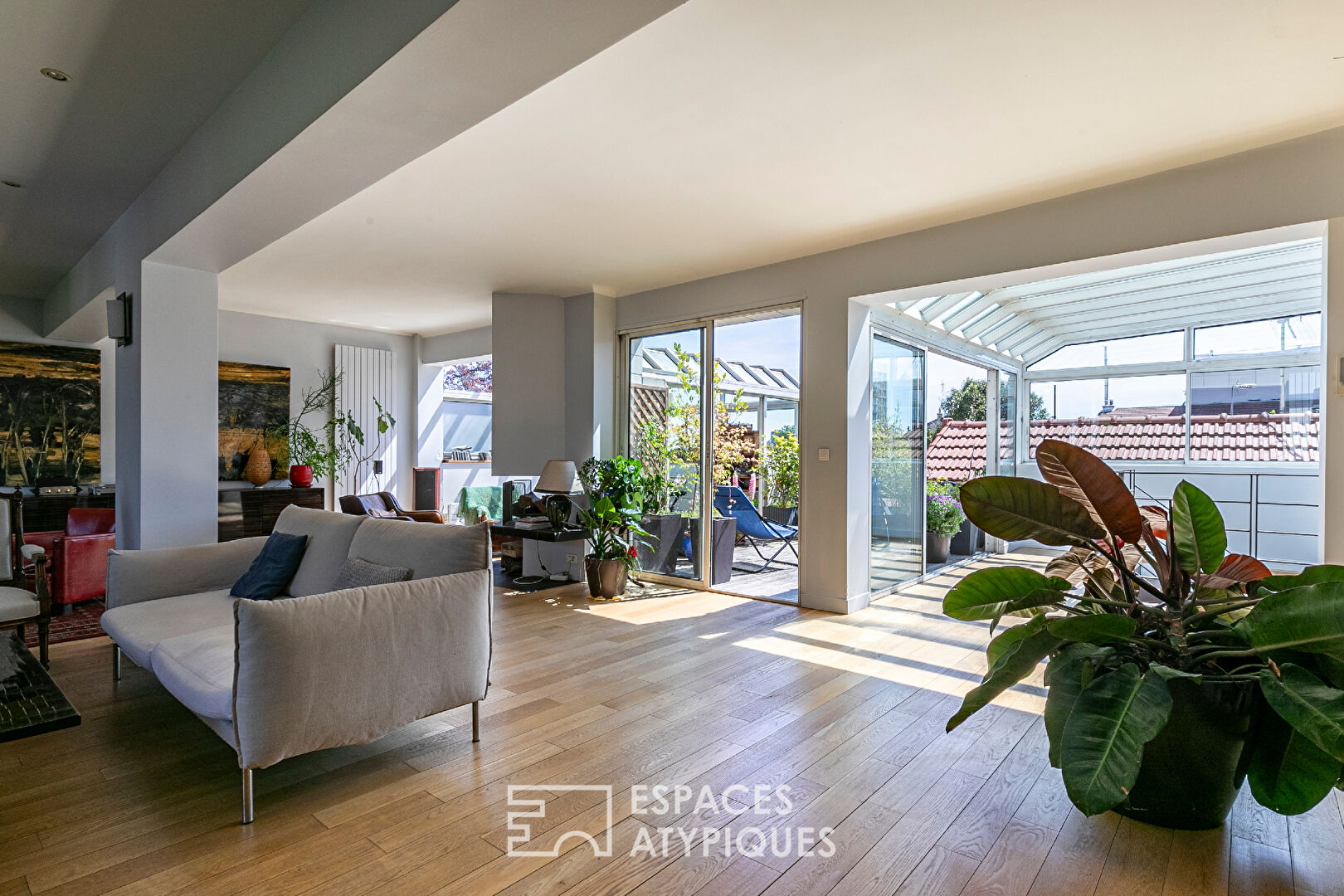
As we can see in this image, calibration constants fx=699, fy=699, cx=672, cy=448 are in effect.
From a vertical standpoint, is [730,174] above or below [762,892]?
above

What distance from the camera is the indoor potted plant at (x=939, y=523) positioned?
7.10 m

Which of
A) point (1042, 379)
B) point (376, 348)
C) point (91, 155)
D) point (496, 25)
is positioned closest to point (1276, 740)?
point (496, 25)

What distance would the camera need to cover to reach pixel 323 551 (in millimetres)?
3434

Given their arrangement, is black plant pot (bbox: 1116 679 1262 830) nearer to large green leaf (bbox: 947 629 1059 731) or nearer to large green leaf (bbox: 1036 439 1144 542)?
large green leaf (bbox: 947 629 1059 731)

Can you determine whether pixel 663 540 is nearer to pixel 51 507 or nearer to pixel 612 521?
pixel 612 521

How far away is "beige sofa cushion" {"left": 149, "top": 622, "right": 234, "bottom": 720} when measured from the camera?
2260mm

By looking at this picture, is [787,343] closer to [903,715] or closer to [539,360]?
[539,360]

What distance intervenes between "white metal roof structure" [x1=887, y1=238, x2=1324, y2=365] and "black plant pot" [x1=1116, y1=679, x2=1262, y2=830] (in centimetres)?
351

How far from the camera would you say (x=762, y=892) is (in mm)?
1884

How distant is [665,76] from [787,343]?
3.11m

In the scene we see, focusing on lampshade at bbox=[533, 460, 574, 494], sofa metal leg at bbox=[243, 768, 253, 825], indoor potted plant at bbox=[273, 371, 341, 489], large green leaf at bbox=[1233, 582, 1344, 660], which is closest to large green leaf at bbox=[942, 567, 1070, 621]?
large green leaf at bbox=[1233, 582, 1344, 660]

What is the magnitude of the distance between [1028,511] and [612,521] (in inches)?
148

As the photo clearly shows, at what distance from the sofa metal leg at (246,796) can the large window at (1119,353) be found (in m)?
8.02

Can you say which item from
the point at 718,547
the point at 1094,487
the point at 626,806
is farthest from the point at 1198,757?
the point at 718,547
